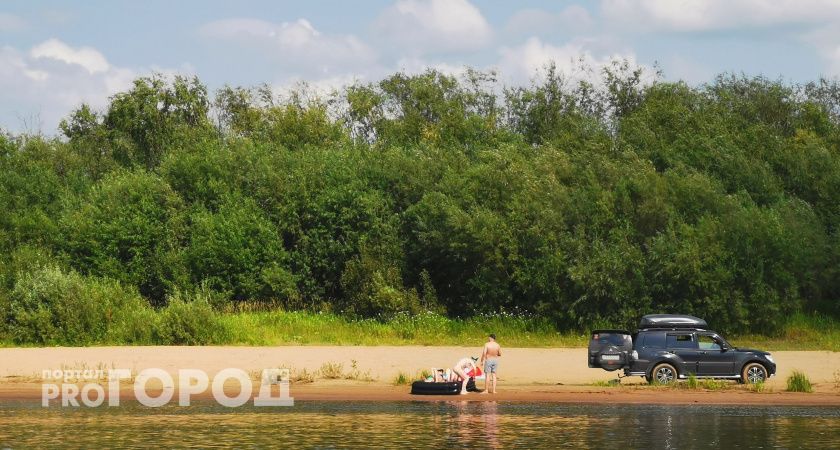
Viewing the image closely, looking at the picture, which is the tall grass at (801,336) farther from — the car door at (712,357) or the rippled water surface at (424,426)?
the rippled water surface at (424,426)

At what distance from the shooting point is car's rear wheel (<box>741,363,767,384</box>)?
1278 inches

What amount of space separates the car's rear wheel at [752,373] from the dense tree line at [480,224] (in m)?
13.6

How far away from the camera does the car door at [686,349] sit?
106ft

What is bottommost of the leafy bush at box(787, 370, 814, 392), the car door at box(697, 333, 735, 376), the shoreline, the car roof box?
the shoreline

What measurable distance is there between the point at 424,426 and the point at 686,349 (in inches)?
380

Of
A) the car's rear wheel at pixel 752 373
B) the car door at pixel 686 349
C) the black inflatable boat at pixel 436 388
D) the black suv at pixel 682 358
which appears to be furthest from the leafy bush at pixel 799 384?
the black inflatable boat at pixel 436 388

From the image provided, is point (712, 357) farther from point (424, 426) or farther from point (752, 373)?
point (424, 426)

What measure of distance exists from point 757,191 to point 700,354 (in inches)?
966

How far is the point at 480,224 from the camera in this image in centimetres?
5050

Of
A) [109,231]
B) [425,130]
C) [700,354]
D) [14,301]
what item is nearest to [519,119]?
[425,130]

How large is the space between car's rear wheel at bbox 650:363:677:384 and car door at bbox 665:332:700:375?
300 millimetres

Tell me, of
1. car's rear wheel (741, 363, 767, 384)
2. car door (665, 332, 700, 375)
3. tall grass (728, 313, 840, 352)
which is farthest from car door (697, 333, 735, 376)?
tall grass (728, 313, 840, 352)

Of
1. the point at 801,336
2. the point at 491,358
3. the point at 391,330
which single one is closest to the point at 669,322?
the point at 491,358

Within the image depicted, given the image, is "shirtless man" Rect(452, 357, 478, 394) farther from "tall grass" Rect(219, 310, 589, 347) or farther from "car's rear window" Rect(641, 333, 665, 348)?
"tall grass" Rect(219, 310, 589, 347)
